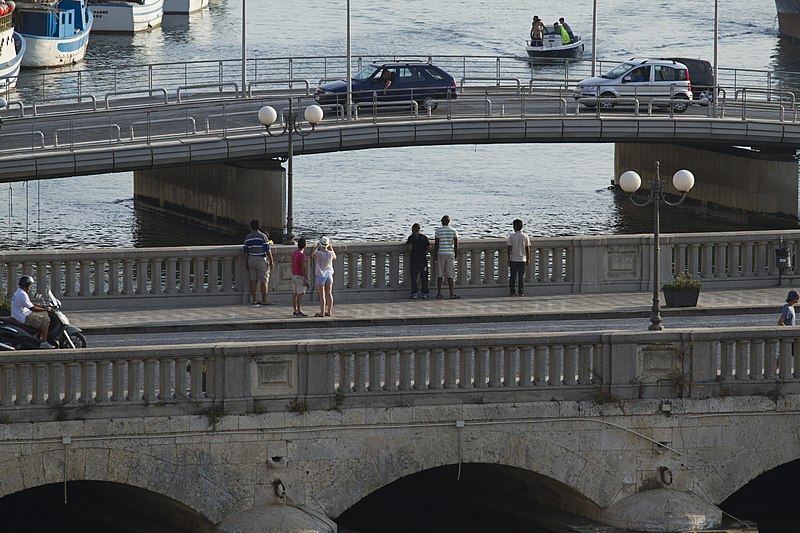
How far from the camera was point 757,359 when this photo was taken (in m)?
22.2

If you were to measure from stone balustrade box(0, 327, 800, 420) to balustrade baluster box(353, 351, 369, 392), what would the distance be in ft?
0.04

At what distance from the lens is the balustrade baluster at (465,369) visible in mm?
21516

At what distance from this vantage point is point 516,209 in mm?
64438

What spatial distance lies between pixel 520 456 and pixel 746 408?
9.15 ft

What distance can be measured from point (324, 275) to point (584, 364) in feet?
24.1

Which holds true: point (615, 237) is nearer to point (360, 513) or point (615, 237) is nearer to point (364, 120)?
point (360, 513)

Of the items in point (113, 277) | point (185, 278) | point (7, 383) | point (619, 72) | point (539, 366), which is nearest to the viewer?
point (7, 383)

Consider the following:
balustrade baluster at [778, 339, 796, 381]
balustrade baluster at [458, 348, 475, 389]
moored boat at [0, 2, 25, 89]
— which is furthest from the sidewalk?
moored boat at [0, 2, 25, 89]

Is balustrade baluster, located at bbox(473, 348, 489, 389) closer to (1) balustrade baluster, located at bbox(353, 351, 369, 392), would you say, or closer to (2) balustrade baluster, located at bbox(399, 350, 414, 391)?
(2) balustrade baluster, located at bbox(399, 350, 414, 391)

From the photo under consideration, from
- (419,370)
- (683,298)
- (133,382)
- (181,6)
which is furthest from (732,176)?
(181,6)

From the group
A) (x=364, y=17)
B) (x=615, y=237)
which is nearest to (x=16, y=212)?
(x=615, y=237)

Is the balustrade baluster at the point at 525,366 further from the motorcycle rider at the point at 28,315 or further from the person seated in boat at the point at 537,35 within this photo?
the person seated in boat at the point at 537,35

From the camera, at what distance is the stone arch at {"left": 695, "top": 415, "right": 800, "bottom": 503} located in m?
21.9

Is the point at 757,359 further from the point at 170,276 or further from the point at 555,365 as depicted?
the point at 170,276
